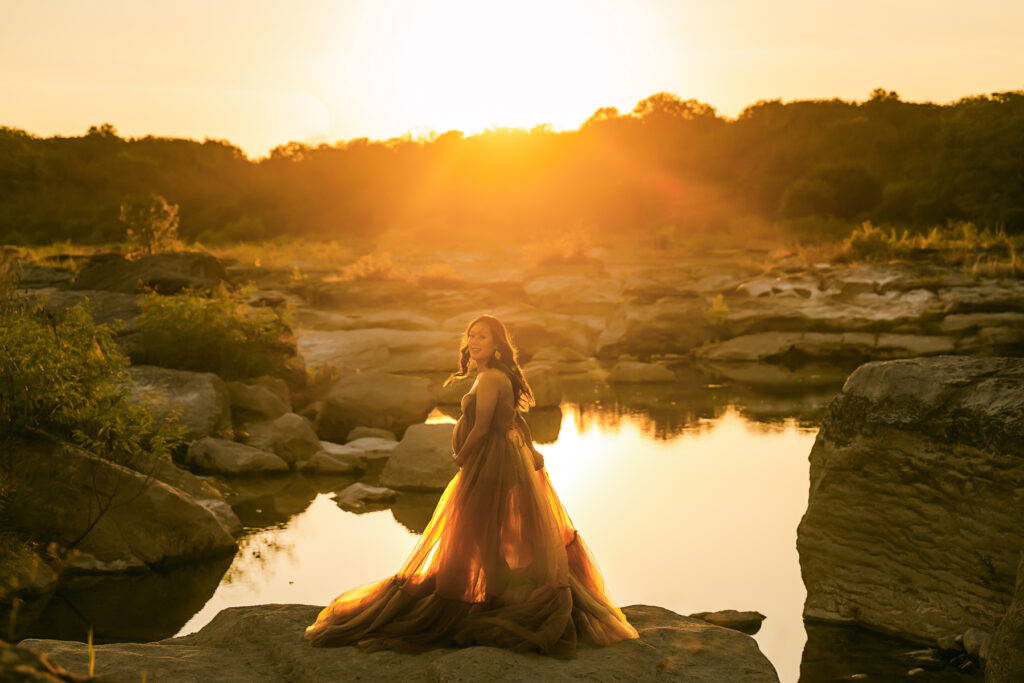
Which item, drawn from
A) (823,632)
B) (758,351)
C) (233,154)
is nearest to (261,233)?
(233,154)

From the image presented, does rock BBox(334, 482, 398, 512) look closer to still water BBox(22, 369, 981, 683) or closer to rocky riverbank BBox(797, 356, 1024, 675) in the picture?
still water BBox(22, 369, 981, 683)

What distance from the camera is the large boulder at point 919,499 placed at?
5523mm

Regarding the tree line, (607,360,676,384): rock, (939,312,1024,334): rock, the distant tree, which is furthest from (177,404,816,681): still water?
the tree line

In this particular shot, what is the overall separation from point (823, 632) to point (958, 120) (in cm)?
3516

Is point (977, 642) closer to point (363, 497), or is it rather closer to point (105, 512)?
point (363, 497)

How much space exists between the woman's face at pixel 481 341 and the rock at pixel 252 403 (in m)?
7.89

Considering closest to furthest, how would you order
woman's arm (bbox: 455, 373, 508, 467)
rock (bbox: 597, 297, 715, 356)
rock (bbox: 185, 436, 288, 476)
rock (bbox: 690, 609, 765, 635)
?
1. woman's arm (bbox: 455, 373, 508, 467)
2. rock (bbox: 690, 609, 765, 635)
3. rock (bbox: 185, 436, 288, 476)
4. rock (bbox: 597, 297, 715, 356)

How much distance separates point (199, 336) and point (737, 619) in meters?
9.07

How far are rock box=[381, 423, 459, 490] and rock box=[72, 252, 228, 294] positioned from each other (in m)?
6.63

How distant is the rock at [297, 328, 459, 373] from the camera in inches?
675

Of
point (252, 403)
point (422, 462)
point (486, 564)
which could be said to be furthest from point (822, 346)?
point (486, 564)

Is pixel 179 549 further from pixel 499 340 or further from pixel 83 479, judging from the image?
pixel 499 340

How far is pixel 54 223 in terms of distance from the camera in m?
33.2

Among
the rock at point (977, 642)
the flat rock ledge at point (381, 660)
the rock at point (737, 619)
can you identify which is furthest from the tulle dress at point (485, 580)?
the rock at point (977, 642)
